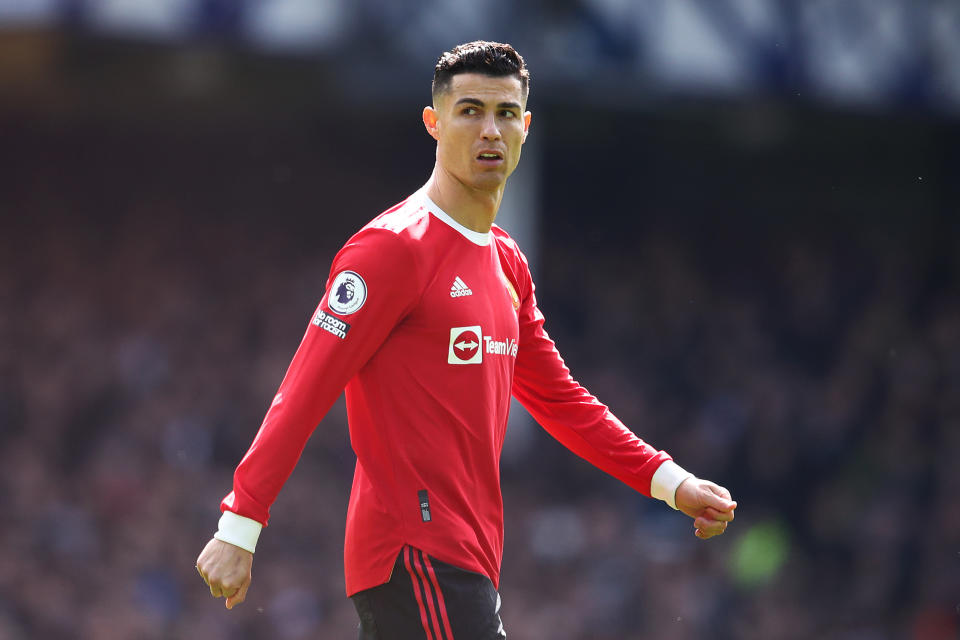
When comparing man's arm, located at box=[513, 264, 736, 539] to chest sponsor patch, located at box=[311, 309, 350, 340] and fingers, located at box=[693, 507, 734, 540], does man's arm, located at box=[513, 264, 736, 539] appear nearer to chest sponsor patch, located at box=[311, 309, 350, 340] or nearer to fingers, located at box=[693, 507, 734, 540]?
fingers, located at box=[693, 507, 734, 540]

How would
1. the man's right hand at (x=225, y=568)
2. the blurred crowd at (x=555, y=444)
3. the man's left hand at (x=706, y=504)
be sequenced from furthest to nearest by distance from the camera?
the blurred crowd at (x=555, y=444), the man's left hand at (x=706, y=504), the man's right hand at (x=225, y=568)

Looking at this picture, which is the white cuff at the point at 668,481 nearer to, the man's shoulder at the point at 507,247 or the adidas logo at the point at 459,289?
the man's shoulder at the point at 507,247

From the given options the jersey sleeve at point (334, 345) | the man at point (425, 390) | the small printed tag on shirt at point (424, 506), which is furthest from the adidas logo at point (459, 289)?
the small printed tag on shirt at point (424, 506)

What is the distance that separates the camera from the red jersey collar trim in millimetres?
3518

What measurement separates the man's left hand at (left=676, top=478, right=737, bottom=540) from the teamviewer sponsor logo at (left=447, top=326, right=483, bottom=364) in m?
0.78

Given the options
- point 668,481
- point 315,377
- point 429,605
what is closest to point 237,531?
point 315,377

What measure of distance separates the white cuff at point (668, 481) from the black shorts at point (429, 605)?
724mm

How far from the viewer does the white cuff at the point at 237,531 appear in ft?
10.2

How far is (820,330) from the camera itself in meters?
17.4

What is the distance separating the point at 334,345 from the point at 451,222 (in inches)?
20.2

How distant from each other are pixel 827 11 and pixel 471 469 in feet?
43.2

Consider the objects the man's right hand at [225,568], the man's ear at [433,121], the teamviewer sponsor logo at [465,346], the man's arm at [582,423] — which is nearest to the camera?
the man's right hand at [225,568]

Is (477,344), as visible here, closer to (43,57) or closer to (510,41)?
(510,41)

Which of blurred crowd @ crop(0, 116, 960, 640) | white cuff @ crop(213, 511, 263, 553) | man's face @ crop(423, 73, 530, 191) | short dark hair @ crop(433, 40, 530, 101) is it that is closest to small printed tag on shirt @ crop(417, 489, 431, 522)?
white cuff @ crop(213, 511, 263, 553)
